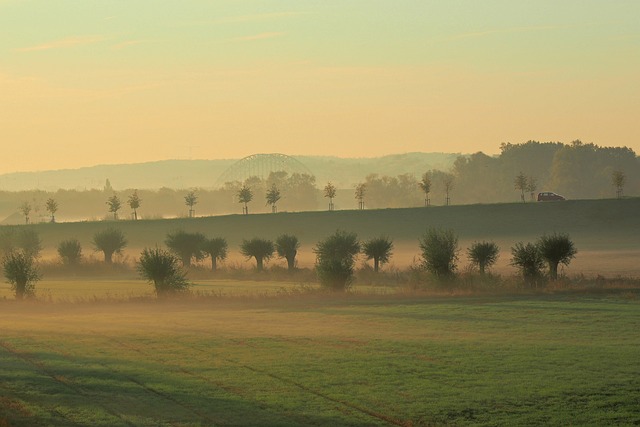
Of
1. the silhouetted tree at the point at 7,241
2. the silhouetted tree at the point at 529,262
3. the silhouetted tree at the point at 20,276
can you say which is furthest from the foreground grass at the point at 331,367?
the silhouetted tree at the point at 7,241

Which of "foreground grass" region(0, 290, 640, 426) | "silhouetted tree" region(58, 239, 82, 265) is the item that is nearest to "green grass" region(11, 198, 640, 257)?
"silhouetted tree" region(58, 239, 82, 265)

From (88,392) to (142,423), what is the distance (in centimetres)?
369

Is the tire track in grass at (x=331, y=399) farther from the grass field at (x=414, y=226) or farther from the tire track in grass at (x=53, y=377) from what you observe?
the grass field at (x=414, y=226)

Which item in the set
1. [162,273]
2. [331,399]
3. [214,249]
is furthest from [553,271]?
[331,399]

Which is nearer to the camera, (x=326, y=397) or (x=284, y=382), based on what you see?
(x=326, y=397)

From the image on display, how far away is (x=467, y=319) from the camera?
4022 centimetres

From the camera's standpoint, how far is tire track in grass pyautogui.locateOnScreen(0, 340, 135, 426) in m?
22.0

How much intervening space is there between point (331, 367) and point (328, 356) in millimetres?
2017

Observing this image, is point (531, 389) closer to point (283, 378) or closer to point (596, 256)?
point (283, 378)

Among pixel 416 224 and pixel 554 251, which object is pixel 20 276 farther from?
pixel 416 224

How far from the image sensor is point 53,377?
26766mm

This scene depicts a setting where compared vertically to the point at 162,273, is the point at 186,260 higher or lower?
higher

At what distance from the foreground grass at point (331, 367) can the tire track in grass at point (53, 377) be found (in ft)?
0.14

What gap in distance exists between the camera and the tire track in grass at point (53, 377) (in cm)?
2202
